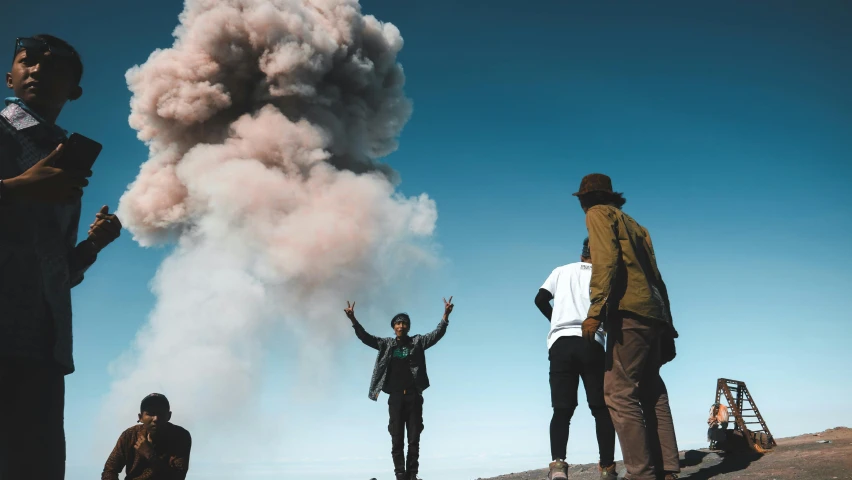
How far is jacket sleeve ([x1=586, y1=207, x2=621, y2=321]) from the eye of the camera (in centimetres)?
413

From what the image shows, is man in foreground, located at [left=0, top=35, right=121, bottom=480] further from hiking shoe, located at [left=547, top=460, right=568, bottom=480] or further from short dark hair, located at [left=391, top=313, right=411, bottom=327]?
short dark hair, located at [left=391, top=313, right=411, bottom=327]

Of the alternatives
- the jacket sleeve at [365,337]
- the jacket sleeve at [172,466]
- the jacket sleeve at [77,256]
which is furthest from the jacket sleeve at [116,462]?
the jacket sleeve at [77,256]

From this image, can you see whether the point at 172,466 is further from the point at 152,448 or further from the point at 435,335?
→ the point at 435,335

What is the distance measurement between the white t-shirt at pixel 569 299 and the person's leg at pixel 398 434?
7.77 ft

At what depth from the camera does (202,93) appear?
24.8 metres

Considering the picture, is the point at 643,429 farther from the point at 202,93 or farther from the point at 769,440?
the point at 202,93

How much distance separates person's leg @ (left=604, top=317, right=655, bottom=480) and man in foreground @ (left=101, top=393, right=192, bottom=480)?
3.57m

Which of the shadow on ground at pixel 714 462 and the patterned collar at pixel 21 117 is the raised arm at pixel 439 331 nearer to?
the shadow on ground at pixel 714 462

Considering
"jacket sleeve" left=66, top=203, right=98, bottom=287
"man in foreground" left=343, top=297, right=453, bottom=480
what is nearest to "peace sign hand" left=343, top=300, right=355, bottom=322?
"man in foreground" left=343, top=297, right=453, bottom=480

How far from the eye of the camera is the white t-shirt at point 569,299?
507 centimetres

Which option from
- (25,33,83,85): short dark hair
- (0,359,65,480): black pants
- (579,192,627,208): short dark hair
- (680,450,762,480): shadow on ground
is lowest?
(680,450,762,480): shadow on ground

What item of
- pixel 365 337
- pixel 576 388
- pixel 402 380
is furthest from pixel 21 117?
pixel 365 337

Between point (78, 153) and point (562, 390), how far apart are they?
398 centimetres

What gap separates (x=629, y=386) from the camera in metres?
4.15
